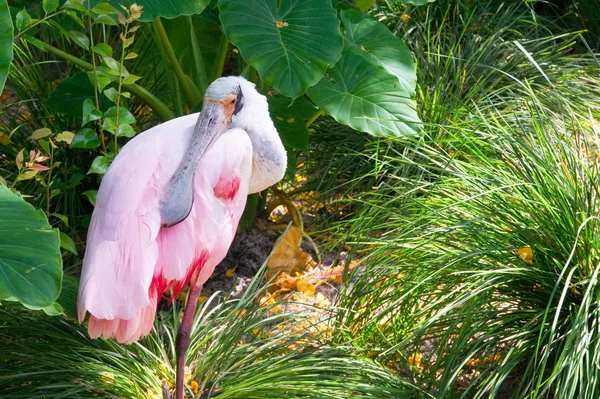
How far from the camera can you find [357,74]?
3.44 metres

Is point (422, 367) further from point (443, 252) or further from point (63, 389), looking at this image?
point (63, 389)

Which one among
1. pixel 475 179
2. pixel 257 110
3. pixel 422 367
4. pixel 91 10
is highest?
pixel 91 10

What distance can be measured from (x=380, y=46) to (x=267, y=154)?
1.14 meters

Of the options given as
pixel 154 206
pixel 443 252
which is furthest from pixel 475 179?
pixel 154 206

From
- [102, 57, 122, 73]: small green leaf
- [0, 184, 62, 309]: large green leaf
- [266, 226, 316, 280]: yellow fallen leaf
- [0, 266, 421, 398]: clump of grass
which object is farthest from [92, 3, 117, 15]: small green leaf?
[266, 226, 316, 280]: yellow fallen leaf

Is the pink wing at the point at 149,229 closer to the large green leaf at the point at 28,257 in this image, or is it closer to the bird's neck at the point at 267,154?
the bird's neck at the point at 267,154

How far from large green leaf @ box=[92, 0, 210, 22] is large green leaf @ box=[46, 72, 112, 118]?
55 cm

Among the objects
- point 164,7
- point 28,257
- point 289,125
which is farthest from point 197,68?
point 28,257

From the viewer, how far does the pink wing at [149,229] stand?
7.68 ft

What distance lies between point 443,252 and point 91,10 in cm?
134

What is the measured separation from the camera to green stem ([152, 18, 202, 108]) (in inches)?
139

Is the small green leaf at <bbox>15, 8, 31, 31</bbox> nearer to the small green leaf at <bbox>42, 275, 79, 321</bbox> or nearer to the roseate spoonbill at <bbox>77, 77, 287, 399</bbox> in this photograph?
the roseate spoonbill at <bbox>77, 77, 287, 399</bbox>

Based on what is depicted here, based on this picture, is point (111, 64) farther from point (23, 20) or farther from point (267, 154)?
point (267, 154)

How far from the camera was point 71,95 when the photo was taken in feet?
11.3
